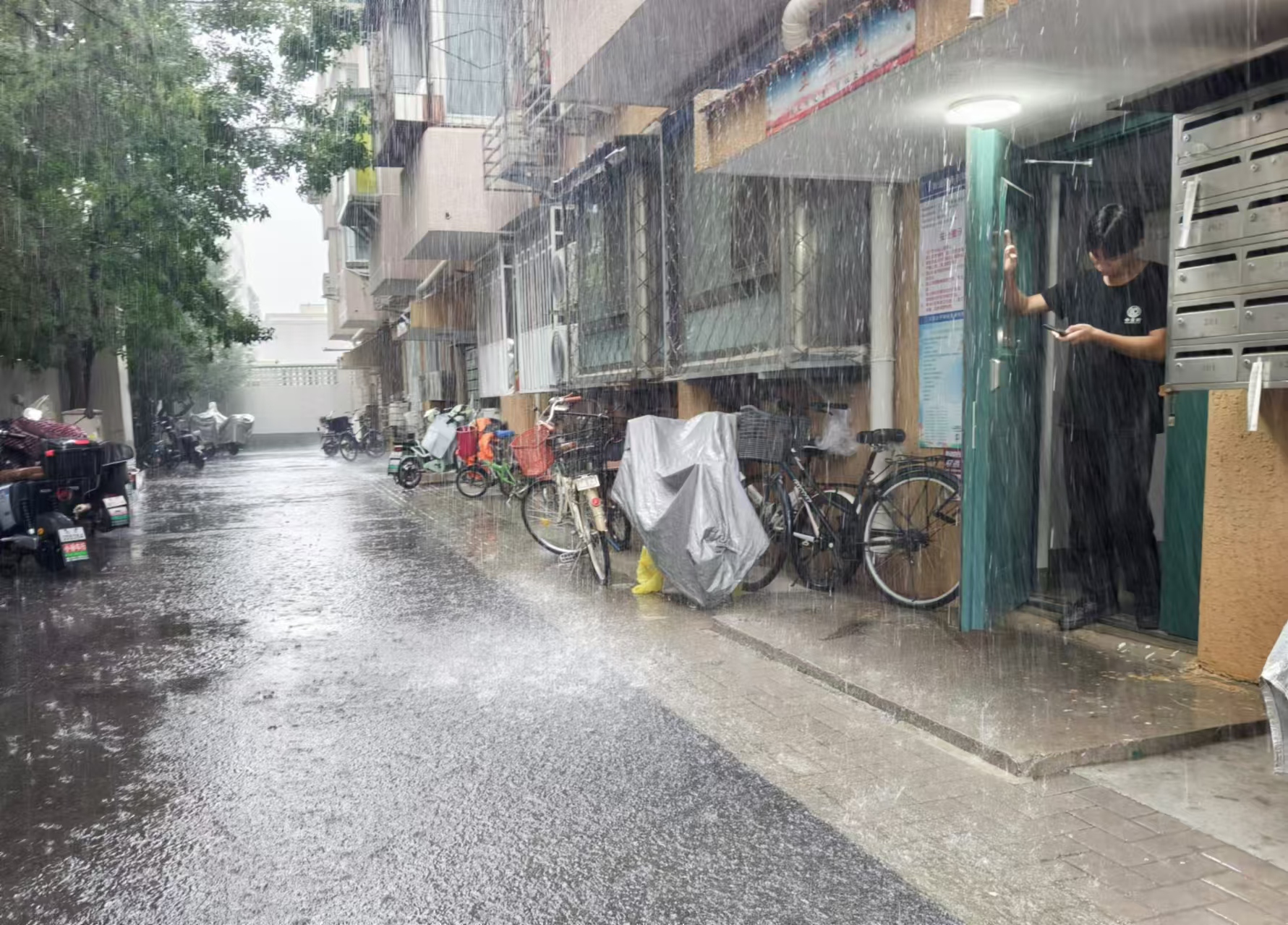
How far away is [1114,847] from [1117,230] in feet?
9.74

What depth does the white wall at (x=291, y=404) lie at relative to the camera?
143 feet

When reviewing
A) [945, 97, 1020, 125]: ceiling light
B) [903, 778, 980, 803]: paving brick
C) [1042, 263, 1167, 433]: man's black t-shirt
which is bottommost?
[903, 778, 980, 803]: paving brick

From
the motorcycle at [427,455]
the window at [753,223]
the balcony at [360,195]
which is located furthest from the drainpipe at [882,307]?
the balcony at [360,195]

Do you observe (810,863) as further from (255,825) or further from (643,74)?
(643,74)

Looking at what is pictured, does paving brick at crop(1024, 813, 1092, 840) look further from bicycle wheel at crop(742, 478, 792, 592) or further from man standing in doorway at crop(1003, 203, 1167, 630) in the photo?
bicycle wheel at crop(742, 478, 792, 592)

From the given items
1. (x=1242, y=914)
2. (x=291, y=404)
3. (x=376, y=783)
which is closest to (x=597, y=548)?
(x=376, y=783)

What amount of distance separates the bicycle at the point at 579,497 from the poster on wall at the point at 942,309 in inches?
106

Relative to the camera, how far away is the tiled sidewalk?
9.21 feet

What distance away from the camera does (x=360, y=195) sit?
22750mm

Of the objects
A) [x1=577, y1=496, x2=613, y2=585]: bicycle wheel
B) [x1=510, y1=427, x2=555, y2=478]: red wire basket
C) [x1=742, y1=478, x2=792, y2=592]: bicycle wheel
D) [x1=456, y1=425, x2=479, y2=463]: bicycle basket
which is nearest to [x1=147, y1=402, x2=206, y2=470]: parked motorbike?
[x1=456, y1=425, x2=479, y2=463]: bicycle basket

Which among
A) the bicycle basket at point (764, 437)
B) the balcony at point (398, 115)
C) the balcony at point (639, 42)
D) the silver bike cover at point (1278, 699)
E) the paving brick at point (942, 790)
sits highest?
the balcony at point (398, 115)

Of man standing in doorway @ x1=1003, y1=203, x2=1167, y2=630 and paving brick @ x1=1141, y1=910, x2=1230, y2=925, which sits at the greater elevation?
man standing in doorway @ x1=1003, y1=203, x2=1167, y2=630

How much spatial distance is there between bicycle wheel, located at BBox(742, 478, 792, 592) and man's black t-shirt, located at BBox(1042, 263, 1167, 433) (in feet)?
7.38

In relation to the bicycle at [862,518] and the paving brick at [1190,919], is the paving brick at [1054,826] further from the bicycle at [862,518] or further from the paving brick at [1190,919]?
the bicycle at [862,518]
